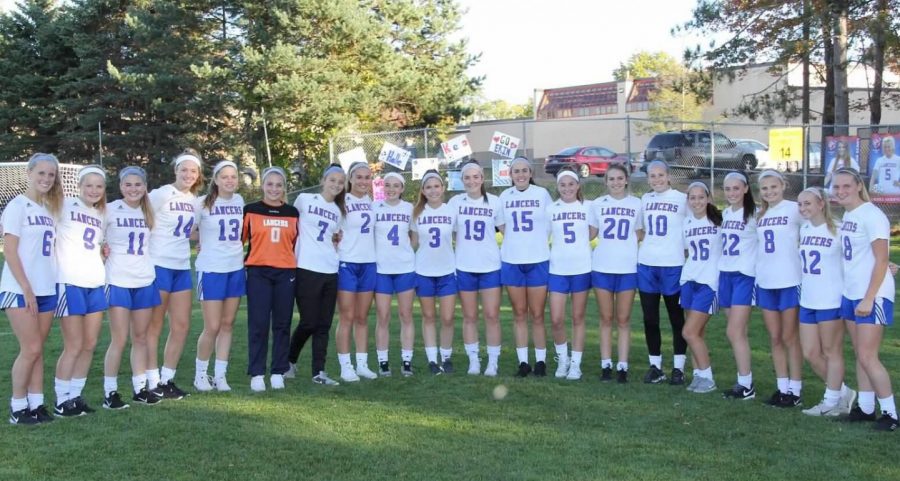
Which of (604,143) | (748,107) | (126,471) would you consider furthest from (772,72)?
(604,143)

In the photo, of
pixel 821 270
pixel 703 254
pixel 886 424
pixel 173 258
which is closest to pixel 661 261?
pixel 703 254

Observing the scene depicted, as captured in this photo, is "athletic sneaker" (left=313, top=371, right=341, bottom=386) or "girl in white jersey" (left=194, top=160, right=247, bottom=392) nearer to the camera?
"girl in white jersey" (left=194, top=160, right=247, bottom=392)

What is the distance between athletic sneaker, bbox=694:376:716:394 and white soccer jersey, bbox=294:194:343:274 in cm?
308

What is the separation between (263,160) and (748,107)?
1588cm

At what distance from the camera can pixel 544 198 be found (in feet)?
23.8

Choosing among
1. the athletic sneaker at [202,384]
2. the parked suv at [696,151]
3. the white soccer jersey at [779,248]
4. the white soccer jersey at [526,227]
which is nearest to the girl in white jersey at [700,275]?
the white soccer jersey at [779,248]

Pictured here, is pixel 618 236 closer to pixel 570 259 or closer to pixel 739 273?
pixel 570 259

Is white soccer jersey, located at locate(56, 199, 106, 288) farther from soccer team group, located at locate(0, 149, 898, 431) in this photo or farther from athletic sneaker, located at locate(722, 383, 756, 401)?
athletic sneaker, located at locate(722, 383, 756, 401)

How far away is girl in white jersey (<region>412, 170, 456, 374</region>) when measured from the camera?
725 cm

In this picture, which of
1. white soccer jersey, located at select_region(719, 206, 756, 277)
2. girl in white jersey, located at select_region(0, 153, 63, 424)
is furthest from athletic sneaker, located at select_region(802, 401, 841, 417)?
girl in white jersey, located at select_region(0, 153, 63, 424)

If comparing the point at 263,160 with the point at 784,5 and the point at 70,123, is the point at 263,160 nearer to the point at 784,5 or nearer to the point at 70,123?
the point at 70,123

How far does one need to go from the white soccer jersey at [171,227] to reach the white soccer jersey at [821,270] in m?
4.54

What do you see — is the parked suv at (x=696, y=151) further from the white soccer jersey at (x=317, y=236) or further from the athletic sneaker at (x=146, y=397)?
the athletic sneaker at (x=146, y=397)

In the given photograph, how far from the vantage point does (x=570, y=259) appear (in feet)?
23.0
